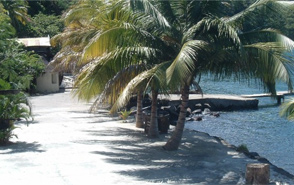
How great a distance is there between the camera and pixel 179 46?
1364 centimetres

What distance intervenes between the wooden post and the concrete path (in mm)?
531

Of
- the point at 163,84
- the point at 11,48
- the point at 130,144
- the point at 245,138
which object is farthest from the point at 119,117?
the point at 163,84

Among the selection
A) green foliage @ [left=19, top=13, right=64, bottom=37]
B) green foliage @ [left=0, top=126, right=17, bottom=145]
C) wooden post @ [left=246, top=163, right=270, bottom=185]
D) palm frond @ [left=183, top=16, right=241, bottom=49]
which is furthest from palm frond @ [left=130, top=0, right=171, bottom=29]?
green foliage @ [left=19, top=13, right=64, bottom=37]

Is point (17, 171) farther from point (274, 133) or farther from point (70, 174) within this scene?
point (274, 133)

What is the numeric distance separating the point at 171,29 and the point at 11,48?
183 inches

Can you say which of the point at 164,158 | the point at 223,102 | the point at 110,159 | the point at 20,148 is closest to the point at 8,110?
the point at 20,148

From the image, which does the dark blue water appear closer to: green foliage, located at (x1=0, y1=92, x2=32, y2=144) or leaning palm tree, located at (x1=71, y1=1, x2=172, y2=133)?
leaning palm tree, located at (x1=71, y1=1, x2=172, y2=133)

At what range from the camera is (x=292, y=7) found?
1301 cm

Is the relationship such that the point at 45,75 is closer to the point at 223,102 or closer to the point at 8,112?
the point at 223,102

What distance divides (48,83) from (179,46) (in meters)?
23.5

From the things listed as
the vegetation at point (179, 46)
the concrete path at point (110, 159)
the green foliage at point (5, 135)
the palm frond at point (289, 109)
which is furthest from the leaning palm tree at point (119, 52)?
the palm frond at point (289, 109)

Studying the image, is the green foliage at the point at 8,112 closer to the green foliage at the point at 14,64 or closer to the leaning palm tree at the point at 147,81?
the green foliage at the point at 14,64

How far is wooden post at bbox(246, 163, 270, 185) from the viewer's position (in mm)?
10492

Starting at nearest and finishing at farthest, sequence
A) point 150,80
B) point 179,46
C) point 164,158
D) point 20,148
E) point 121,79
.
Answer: point 150,80 < point 164,158 < point 179,46 < point 121,79 < point 20,148
